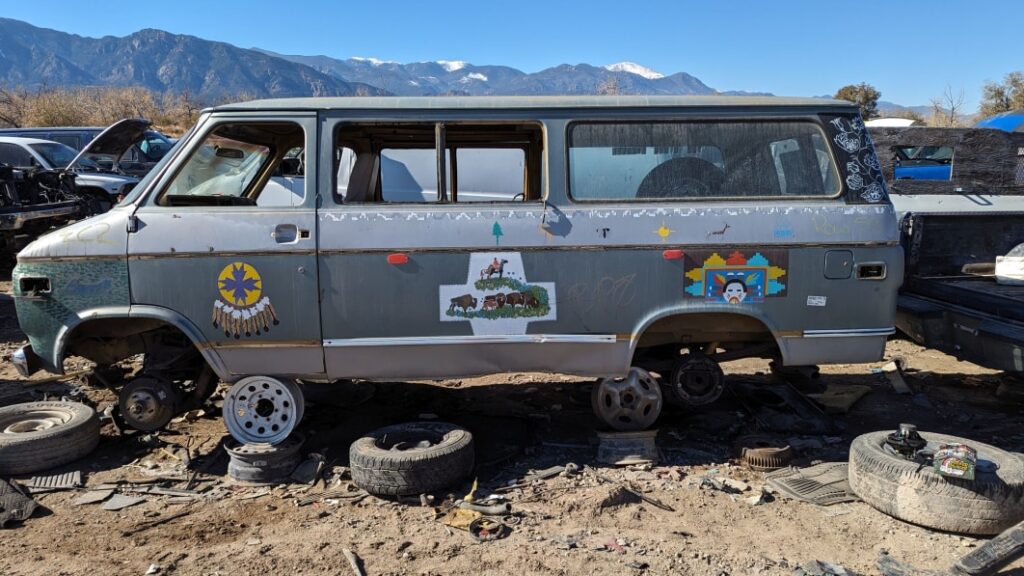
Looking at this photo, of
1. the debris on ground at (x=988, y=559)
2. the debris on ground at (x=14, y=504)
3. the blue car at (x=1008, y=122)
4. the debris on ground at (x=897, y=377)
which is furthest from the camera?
the blue car at (x=1008, y=122)

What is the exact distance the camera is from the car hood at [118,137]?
16.3ft

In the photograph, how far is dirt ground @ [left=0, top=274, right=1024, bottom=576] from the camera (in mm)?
3324

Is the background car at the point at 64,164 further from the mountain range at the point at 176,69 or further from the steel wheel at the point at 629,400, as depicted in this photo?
the mountain range at the point at 176,69

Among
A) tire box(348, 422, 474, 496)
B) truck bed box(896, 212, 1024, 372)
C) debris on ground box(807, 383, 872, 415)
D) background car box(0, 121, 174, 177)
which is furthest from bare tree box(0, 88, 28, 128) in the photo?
truck bed box(896, 212, 1024, 372)

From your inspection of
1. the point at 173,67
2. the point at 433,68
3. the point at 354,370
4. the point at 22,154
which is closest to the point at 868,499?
the point at 354,370

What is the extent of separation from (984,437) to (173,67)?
6175 inches

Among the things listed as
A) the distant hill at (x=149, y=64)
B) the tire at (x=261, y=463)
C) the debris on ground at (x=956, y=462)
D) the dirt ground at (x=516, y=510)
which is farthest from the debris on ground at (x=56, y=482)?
the distant hill at (x=149, y=64)

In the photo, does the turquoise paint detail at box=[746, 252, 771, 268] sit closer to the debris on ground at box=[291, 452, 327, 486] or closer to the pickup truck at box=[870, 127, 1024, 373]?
the pickup truck at box=[870, 127, 1024, 373]

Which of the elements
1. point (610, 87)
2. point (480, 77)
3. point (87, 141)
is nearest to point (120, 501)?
point (87, 141)

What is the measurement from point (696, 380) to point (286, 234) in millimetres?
2721

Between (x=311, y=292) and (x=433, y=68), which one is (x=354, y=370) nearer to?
(x=311, y=292)

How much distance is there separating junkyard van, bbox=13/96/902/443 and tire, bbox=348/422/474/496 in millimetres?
478

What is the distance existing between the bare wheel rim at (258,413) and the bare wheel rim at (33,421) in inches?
47.1

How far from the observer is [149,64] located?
14012cm
